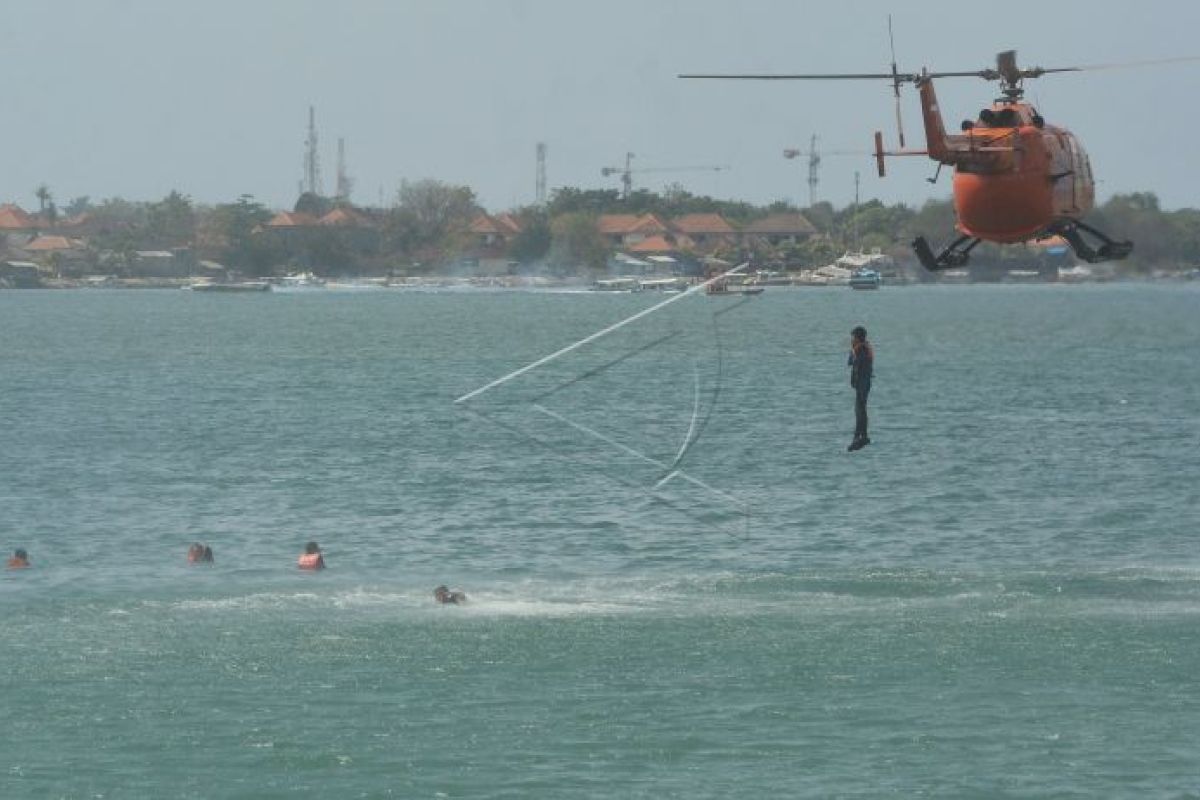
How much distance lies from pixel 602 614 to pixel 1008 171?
2423cm

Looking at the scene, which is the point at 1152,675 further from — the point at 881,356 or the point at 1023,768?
the point at 881,356

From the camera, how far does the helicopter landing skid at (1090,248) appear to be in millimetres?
36312


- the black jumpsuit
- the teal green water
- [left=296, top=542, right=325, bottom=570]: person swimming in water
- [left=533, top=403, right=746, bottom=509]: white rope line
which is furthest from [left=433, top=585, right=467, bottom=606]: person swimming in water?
[left=533, top=403, right=746, bottom=509]: white rope line

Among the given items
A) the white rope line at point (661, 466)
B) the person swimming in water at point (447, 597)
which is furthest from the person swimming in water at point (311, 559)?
the white rope line at point (661, 466)

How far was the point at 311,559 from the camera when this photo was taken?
216 ft

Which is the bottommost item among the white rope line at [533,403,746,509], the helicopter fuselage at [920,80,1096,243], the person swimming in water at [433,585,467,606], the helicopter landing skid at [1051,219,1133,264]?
the white rope line at [533,403,746,509]

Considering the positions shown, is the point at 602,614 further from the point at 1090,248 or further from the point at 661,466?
the point at 661,466

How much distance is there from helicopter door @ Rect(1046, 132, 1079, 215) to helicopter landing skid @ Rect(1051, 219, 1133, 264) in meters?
0.31

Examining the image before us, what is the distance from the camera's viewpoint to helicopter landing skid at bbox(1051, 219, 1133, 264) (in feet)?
119

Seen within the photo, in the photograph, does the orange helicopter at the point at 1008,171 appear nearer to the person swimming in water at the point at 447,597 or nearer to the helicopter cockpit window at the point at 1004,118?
the helicopter cockpit window at the point at 1004,118

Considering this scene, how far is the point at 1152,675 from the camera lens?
171ft

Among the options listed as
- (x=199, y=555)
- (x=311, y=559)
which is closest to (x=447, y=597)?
(x=311, y=559)

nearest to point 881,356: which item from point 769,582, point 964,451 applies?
point 964,451

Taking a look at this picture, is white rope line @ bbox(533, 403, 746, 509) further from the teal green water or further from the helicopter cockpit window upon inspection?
the helicopter cockpit window
